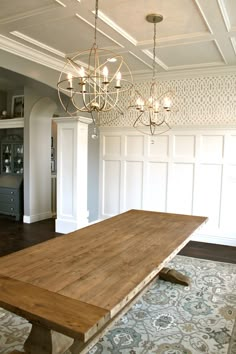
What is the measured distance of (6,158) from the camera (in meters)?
6.79

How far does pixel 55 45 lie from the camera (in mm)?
3609

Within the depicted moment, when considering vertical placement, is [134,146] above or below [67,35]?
below

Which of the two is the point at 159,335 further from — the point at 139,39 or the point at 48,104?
the point at 48,104

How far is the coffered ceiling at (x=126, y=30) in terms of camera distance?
2.63m

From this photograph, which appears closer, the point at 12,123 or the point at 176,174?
the point at 176,174

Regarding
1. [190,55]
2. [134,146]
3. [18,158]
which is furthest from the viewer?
[18,158]

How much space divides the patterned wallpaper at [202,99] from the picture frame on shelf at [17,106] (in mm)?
3151

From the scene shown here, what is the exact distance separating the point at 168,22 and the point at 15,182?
4.43m

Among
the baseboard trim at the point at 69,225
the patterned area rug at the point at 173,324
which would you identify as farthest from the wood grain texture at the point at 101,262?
the baseboard trim at the point at 69,225

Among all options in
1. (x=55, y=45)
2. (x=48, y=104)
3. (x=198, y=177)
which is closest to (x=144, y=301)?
(x=198, y=177)

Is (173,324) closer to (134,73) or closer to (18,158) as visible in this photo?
(134,73)

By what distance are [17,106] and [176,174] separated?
4.16m

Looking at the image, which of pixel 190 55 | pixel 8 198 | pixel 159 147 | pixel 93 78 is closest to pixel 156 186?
pixel 159 147

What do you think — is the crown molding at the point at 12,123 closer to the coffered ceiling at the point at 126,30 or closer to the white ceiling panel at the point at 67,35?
the coffered ceiling at the point at 126,30
